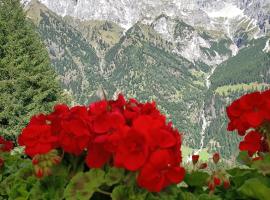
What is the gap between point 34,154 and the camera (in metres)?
3.62

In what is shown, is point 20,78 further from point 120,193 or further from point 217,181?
point 120,193

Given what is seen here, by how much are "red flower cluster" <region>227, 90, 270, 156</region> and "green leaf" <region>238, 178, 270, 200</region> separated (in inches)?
22.2

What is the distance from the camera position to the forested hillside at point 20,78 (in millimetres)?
34656

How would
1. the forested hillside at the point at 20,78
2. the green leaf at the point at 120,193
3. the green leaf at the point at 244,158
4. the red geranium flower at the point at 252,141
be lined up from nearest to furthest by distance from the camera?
the green leaf at the point at 120,193, the red geranium flower at the point at 252,141, the green leaf at the point at 244,158, the forested hillside at the point at 20,78

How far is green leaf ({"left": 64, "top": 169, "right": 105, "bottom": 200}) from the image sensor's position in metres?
3.25

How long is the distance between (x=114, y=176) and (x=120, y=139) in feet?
0.96

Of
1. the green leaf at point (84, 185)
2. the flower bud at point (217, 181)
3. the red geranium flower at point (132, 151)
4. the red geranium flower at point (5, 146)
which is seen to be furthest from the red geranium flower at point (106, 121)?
the red geranium flower at point (5, 146)

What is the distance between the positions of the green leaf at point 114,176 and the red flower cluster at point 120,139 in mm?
60

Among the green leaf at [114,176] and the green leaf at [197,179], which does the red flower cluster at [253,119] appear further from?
the green leaf at [114,176]

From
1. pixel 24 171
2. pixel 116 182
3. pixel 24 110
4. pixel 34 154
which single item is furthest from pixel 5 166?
pixel 24 110

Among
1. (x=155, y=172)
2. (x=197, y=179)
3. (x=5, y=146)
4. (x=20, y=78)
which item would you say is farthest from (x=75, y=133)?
(x=20, y=78)

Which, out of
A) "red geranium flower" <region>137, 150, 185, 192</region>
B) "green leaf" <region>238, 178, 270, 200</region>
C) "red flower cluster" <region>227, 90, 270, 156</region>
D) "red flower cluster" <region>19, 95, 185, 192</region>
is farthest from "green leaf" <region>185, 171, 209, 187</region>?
"red geranium flower" <region>137, 150, 185, 192</region>

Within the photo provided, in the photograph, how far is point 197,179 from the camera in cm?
386

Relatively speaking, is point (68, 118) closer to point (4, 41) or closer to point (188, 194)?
point (188, 194)
